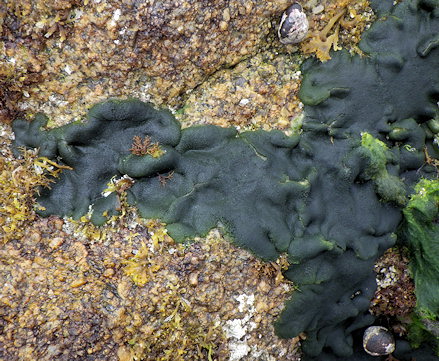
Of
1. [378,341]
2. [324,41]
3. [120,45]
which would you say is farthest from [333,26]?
[378,341]

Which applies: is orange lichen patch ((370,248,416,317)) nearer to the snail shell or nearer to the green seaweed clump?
the green seaweed clump

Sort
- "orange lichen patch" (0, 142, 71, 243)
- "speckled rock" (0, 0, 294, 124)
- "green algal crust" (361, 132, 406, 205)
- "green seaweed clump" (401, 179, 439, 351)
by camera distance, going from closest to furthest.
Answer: "speckled rock" (0, 0, 294, 124) < "orange lichen patch" (0, 142, 71, 243) < "green algal crust" (361, 132, 406, 205) < "green seaweed clump" (401, 179, 439, 351)

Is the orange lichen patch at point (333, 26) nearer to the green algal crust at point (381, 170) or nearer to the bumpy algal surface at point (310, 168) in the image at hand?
the bumpy algal surface at point (310, 168)

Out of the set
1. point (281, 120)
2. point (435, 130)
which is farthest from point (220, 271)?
point (435, 130)

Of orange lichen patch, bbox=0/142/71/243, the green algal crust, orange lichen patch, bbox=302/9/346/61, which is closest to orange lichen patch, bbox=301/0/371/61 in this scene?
orange lichen patch, bbox=302/9/346/61

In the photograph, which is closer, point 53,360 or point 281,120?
point 53,360

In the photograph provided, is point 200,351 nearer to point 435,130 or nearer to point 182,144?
point 182,144
